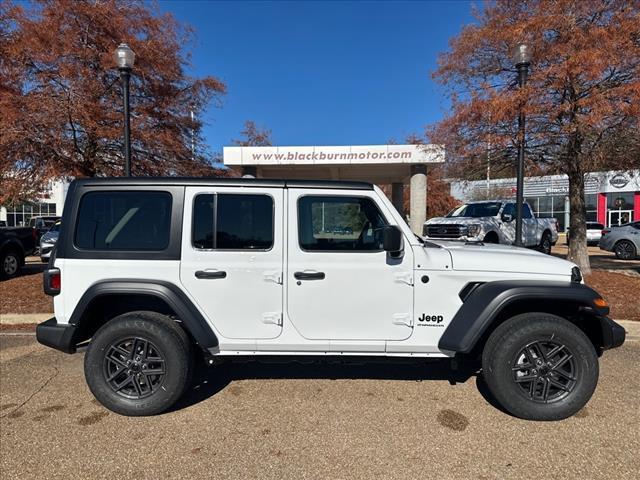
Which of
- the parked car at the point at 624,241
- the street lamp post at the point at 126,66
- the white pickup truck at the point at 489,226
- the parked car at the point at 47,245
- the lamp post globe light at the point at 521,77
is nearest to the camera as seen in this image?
the lamp post globe light at the point at 521,77

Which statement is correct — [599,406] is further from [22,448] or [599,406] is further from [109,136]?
[109,136]

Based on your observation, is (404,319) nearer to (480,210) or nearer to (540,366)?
(540,366)

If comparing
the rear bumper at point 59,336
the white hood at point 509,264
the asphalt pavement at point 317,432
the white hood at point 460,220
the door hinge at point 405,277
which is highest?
the white hood at point 460,220

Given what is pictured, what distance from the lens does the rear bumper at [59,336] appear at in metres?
3.14

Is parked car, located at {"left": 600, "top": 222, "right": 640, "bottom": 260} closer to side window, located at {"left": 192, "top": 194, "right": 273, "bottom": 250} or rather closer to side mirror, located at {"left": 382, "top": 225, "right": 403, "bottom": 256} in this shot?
side mirror, located at {"left": 382, "top": 225, "right": 403, "bottom": 256}

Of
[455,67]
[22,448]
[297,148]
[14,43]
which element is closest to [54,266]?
[22,448]

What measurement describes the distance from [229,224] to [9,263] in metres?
8.65

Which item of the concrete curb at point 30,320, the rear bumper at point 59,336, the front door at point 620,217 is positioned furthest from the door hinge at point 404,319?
the front door at point 620,217

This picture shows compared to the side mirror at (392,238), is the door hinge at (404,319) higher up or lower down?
lower down

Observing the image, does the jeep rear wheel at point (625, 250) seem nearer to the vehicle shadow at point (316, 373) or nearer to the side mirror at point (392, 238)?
the vehicle shadow at point (316, 373)

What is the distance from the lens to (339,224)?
3.31 meters

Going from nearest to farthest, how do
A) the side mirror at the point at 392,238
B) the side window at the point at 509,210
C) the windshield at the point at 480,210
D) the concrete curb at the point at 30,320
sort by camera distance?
the side mirror at the point at 392,238, the concrete curb at the point at 30,320, the side window at the point at 509,210, the windshield at the point at 480,210

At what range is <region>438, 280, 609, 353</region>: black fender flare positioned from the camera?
2.98 meters

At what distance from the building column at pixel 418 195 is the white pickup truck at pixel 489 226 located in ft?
6.70
